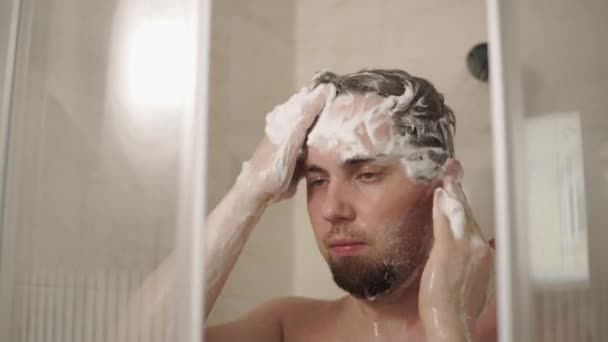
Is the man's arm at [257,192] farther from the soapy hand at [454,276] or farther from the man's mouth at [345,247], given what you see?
the soapy hand at [454,276]

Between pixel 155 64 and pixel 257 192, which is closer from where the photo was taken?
pixel 155 64

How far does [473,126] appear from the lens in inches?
36.7

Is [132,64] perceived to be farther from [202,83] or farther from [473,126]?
[473,126]

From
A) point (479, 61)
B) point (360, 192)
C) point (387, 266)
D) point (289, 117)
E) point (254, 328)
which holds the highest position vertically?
point (479, 61)

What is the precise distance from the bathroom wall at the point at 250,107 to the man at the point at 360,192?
12 cm

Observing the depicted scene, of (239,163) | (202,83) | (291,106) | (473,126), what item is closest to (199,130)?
(202,83)

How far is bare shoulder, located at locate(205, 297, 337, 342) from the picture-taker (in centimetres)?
90

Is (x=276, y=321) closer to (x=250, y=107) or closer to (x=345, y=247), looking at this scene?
(x=345, y=247)

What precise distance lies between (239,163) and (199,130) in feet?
1.12

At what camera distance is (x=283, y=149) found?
0.87 m

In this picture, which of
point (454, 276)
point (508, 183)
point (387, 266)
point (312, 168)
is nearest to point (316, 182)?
point (312, 168)

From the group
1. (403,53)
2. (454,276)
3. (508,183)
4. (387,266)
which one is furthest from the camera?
(403,53)

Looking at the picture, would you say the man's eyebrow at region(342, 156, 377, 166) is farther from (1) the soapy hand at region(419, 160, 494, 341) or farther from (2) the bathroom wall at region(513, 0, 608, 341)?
(2) the bathroom wall at region(513, 0, 608, 341)

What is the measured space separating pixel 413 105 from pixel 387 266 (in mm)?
231
